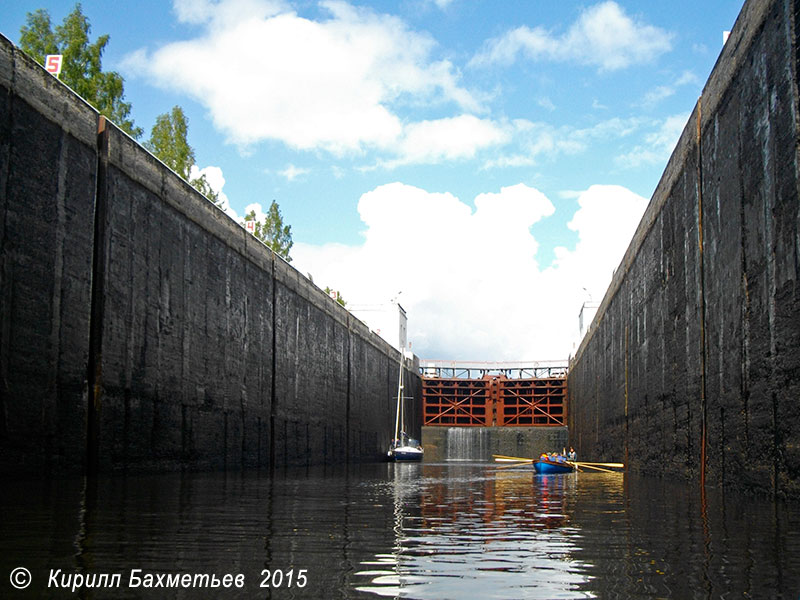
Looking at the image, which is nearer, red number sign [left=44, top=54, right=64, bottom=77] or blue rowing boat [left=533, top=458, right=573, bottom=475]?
red number sign [left=44, top=54, right=64, bottom=77]

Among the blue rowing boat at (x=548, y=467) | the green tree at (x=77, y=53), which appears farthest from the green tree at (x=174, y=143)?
the blue rowing boat at (x=548, y=467)

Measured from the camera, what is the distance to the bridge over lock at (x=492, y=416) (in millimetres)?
61781

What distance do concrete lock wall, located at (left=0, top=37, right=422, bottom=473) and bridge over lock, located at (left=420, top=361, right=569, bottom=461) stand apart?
3268 centimetres

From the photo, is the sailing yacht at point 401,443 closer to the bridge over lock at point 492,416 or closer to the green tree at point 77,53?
the bridge over lock at point 492,416

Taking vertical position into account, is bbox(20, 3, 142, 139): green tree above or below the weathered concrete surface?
above

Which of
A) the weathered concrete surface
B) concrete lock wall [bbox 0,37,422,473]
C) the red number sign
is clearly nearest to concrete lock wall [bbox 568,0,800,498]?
concrete lock wall [bbox 0,37,422,473]

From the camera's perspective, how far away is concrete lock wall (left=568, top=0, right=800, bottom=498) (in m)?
11.2

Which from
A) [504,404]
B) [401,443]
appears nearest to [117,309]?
[401,443]

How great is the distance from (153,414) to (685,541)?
1458 centimetres

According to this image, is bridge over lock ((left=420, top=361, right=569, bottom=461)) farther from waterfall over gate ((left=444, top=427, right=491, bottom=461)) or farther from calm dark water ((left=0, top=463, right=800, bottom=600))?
calm dark water ((left=0, top=463, right=800, bottom=600))

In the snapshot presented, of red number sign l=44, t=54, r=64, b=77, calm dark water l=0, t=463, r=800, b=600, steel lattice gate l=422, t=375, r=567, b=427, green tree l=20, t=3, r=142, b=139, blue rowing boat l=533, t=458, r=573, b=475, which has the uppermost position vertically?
green tree l=20, t=3, r=142, b=139

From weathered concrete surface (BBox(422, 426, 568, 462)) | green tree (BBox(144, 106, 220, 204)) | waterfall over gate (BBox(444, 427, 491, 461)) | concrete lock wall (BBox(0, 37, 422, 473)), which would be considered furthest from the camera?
waterfall over gate (BBox(444, 427, 491, 461))

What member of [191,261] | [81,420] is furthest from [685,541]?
[191,261]

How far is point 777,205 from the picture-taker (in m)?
11.6
